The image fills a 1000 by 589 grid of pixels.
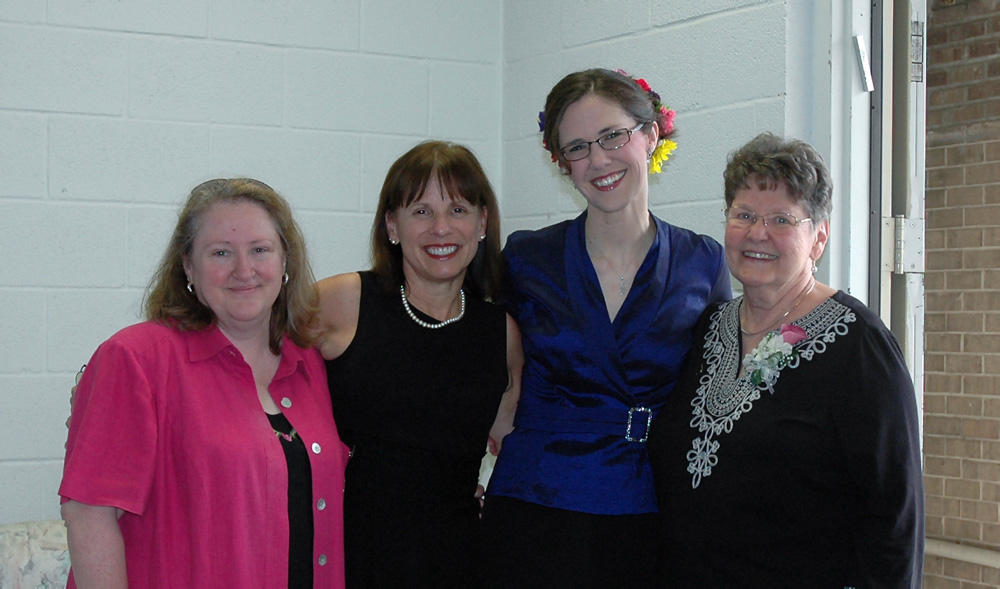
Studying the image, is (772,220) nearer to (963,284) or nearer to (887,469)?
(887,469)

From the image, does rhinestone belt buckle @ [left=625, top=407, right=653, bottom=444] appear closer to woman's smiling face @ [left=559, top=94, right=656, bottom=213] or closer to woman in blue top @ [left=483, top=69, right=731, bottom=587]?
woman in blue top @ [left=483, top=69, right=731, bottom=587]

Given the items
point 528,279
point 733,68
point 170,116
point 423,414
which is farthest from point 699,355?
point 170,116

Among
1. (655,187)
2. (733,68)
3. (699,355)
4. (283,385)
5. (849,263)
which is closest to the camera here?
(283,385)

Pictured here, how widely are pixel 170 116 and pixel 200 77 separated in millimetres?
167

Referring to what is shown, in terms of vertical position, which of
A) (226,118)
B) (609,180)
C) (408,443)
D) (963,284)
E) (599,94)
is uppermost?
(226,118)

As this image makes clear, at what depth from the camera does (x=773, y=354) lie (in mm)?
1782

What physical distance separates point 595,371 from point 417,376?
400mm

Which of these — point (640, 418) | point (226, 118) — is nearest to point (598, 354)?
point (640, 418)

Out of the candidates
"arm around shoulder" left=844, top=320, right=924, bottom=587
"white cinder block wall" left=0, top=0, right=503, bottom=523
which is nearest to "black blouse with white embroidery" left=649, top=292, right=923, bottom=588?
"arm around shoulder" left=844, top=320, right=924, bottom=587

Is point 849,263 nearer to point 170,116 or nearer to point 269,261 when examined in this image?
point 269,261

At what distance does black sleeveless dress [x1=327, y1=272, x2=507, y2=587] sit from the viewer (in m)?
2.01

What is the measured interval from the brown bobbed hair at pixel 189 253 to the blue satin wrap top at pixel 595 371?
551 mm

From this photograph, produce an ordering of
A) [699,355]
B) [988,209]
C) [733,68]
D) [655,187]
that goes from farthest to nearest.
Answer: [988,209] < [655,187] < [733,68] < [699,355]

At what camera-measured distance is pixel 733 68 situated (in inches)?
106
